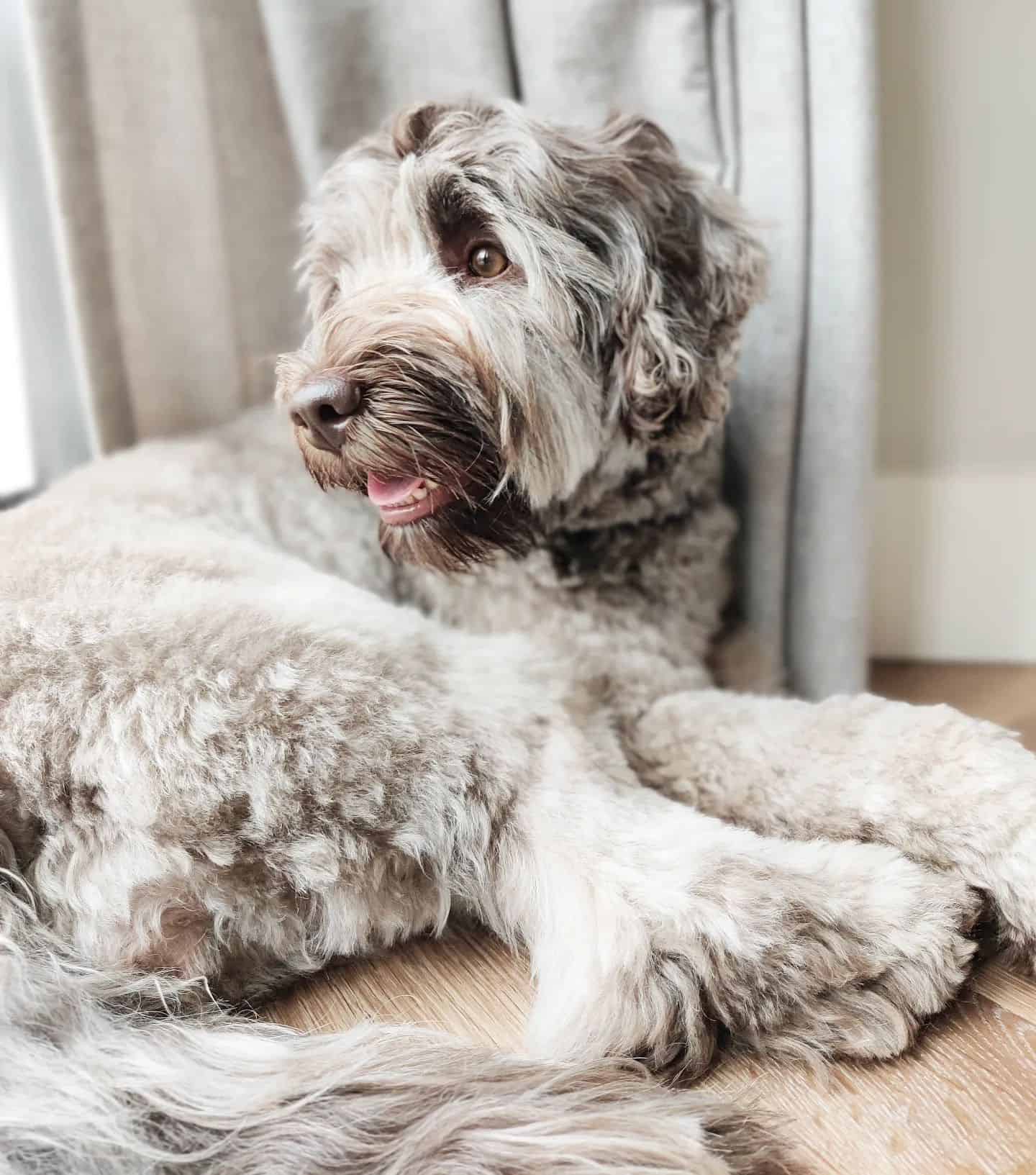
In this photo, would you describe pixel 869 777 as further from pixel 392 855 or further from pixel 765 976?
pixel 392 855

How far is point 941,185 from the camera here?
5.30ft

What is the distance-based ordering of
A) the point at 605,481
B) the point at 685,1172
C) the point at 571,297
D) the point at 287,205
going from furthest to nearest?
the point at 287,205 → the point at 605,481 → the point at 571,297 → the point at 685,1172

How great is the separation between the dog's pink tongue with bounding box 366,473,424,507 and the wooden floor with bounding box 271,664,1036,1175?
55 cm

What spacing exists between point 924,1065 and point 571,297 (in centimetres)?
95

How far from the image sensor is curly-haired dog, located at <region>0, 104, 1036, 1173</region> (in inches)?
33.3

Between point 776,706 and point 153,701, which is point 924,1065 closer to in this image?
point 776,706

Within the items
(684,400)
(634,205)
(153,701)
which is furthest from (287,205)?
(153,701)

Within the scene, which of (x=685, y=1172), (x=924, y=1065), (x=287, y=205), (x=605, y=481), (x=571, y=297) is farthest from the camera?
(x=287, y=205)

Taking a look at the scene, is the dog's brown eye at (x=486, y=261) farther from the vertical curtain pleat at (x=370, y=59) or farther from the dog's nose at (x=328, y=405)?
the vertical curtain pleat at (x=370, y=59)

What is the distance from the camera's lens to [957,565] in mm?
1789

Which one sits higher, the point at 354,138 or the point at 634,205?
the point at 354,138

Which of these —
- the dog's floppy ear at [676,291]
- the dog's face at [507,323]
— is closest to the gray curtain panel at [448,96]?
the dog's floppy ear at [676,291]

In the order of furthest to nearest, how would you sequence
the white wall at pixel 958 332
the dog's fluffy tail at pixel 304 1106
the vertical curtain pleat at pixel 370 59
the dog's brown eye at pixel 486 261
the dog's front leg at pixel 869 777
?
the vertical curtain pleat at pixel 370 59 → the white wall at pixel 958 332 → the dog's brown eye at pixel 486 261 → the dog's front leg at pixel 869 777 → the dog's fluffy tail at pixel 304 1106

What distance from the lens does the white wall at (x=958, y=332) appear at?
1551 mm
